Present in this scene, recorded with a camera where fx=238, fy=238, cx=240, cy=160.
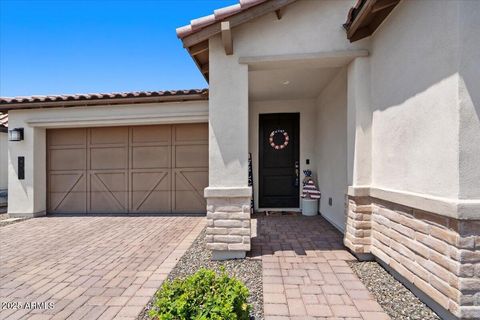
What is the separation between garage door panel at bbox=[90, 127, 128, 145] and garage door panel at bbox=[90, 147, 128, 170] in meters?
0.19

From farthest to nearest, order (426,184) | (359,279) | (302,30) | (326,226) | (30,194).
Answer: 1. (30,194)
2. (326,226)
3. (302,30)
4. (359,279)
5. (426,184)

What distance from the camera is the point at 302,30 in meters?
3.33

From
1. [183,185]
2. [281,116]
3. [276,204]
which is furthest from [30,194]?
[281,116]

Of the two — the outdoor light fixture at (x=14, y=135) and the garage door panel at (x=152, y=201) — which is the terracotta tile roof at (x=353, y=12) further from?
the outdoor light fixture at (x=14, y=135)

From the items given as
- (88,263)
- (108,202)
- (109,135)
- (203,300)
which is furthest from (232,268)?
(109,135)

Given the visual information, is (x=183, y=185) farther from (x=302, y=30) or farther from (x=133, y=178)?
(x=302, y=30)

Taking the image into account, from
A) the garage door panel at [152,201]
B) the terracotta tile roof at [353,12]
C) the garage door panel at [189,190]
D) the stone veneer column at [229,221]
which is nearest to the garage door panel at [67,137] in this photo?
the garage door panel at [152,201]

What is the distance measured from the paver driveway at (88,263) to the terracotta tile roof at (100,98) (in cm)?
283

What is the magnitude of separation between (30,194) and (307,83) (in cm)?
724

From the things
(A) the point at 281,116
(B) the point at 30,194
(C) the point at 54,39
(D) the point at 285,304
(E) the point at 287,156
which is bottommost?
(D) the point at 285,304

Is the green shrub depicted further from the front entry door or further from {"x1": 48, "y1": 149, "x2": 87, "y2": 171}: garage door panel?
{"x1": 48, "y1": 149, "x2": 87, "y2": 171}: garage door panel

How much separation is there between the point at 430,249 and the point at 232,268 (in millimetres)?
2154

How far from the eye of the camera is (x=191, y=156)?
243 inches

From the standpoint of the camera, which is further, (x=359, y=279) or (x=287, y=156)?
(x=287, y=156)
